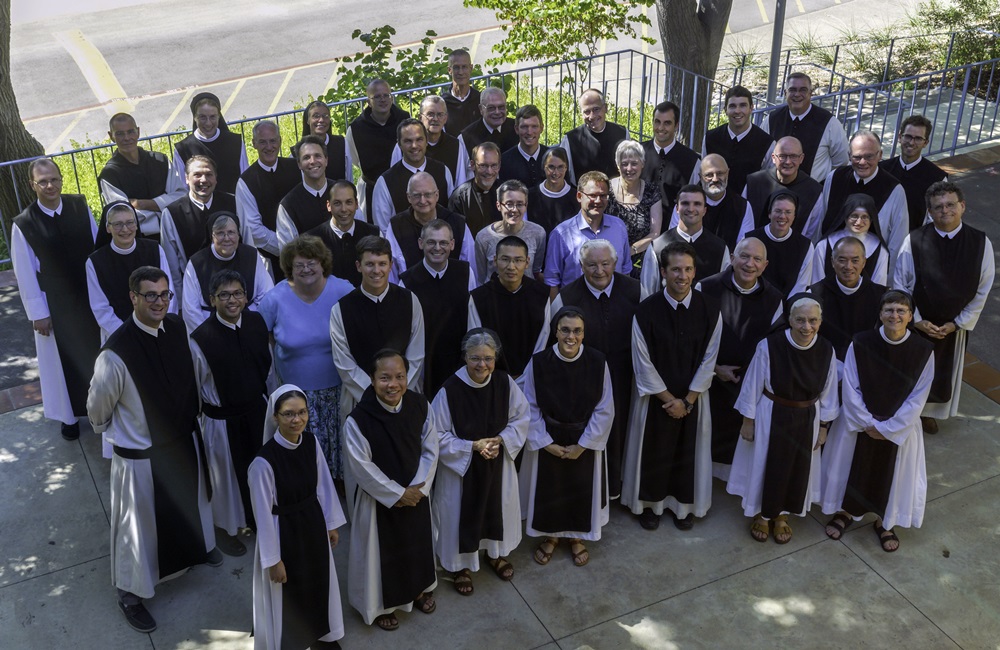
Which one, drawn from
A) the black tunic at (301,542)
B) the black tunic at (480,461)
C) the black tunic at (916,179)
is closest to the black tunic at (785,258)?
the black tunic at (916,179)

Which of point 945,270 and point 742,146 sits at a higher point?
point 742,146

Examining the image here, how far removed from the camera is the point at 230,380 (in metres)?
6.25

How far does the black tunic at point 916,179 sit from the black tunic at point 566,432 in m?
3.43

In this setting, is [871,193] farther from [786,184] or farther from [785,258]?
[785,258]

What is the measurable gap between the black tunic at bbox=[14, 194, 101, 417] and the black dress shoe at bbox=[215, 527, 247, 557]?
5.74 ft

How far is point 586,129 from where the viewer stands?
8906 millimetres

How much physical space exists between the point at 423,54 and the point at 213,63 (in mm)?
8555

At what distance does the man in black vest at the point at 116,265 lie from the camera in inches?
272

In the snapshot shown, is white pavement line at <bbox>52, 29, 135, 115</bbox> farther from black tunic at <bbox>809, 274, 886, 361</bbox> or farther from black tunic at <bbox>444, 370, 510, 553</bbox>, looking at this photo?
black tunic at <bbox>809, 274, 886, 361</bbox>

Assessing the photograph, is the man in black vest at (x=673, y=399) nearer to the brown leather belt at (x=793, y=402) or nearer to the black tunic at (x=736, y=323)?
the black tunic at (x=736, y=323)

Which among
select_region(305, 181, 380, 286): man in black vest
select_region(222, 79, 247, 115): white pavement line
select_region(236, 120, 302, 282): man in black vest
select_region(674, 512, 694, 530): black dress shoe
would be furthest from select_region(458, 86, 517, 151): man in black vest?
select_region(222, 79, 247, 115): white pavement line

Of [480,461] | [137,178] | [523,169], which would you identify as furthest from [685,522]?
[137,178]

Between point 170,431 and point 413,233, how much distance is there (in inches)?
89.5

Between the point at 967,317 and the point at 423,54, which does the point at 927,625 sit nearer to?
the point at 967,317
